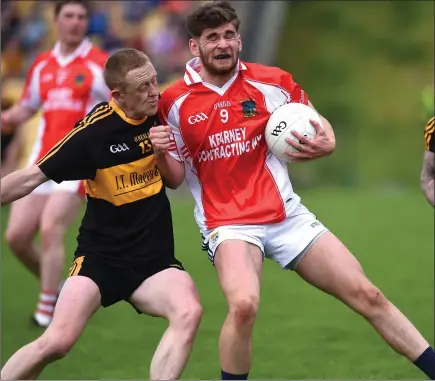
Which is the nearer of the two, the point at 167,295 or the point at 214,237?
the point at 167,295

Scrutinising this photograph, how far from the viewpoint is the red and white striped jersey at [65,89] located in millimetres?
8797

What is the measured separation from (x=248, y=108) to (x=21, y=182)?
4.40 feet

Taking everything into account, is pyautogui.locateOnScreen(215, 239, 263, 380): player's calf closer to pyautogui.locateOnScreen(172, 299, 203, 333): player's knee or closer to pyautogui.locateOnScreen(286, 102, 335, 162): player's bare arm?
pyautogui.locateOnScreen(172, 299, 203, 333): player's knee

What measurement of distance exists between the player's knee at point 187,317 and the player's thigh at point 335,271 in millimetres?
735

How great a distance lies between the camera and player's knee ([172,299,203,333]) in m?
5.66

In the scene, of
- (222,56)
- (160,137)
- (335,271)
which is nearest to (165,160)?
(160,137)

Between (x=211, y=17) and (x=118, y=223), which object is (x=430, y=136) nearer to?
(x=211, y=17)

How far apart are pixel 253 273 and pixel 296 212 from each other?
56 cm

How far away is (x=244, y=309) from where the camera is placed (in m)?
5.70

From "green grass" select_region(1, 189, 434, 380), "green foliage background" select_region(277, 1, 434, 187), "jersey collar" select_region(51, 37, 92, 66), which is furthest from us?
"green foliage background" select_region(277, 1, 434, 187)

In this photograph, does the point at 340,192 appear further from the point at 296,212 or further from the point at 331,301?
the point at 296,212

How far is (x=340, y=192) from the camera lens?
17.3 metres

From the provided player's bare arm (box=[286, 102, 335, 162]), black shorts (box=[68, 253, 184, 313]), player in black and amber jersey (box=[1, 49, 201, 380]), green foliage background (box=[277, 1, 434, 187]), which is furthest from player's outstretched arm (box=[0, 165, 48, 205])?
green foliage background (box=[277, 1, 434, 187])

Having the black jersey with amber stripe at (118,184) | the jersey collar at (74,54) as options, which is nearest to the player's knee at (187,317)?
the black jersey with amber stripe at (118,184)
